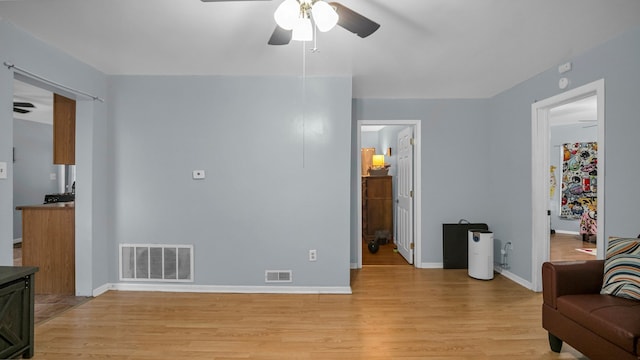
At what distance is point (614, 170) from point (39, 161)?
8.58 meters

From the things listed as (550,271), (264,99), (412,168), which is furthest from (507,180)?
(264,99)

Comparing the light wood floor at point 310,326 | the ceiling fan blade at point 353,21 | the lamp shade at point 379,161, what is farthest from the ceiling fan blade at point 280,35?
the lamp shade at point 379,161

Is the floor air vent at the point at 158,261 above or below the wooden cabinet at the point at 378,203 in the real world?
below

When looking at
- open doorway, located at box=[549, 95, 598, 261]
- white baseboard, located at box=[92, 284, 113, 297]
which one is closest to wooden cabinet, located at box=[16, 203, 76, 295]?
white baseboard, located at box=[92, 284, 113, 297]

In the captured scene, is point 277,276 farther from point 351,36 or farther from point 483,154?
point 483,154

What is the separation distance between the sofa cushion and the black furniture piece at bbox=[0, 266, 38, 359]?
11.6 feet

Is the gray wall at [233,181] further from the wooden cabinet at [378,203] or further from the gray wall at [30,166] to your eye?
the gray wall at [30,166]

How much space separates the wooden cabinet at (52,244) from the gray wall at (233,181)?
1.37 feet

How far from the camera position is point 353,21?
67.7 inches

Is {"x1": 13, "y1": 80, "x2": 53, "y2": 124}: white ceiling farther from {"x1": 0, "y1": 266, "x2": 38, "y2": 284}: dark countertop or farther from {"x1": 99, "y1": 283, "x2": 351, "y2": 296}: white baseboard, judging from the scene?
{"x1": 99, "y1": 283, "x2": 351, "y2": 296}: white baseboard

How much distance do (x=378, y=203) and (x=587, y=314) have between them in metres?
→ 3.80

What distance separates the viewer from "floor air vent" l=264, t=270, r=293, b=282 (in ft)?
10.6

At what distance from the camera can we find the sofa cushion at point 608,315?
1585mm

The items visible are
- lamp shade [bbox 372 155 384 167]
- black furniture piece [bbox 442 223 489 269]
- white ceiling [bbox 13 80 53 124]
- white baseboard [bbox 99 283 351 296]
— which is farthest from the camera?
lamp shade [bbox 372 155 384 167]
